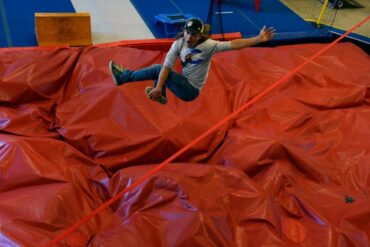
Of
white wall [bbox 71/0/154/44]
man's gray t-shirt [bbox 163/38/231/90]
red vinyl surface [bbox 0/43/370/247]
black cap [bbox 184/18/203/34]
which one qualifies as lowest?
red vinyl surface [bbox 0/43/370/247]

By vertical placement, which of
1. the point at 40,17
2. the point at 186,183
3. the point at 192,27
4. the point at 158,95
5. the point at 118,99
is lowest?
the point at 186,183

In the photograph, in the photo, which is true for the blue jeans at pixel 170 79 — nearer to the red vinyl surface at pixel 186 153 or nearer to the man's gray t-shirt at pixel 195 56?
the man's gray t-shirt at pixel 195 56

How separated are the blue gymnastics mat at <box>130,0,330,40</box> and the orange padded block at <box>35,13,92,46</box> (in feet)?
2.99

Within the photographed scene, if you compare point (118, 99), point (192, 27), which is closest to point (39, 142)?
point (118, 99)

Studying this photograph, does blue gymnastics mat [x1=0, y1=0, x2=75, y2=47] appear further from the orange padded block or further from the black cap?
the black cap

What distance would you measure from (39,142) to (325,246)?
214 cm

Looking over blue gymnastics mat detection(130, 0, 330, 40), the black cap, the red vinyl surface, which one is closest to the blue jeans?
the black cap

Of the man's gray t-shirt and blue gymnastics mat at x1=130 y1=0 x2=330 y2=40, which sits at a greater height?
the man's gray t-shirt

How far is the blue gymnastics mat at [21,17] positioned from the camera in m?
4.38

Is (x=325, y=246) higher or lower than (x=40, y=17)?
lower

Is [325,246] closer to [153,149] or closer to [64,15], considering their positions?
[153,149]

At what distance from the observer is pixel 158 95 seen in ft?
6.85

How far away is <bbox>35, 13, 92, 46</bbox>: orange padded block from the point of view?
166 inches

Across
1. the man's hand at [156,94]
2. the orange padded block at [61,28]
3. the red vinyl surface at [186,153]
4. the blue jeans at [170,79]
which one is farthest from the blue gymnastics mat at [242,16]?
the man's hand at [156,94]
